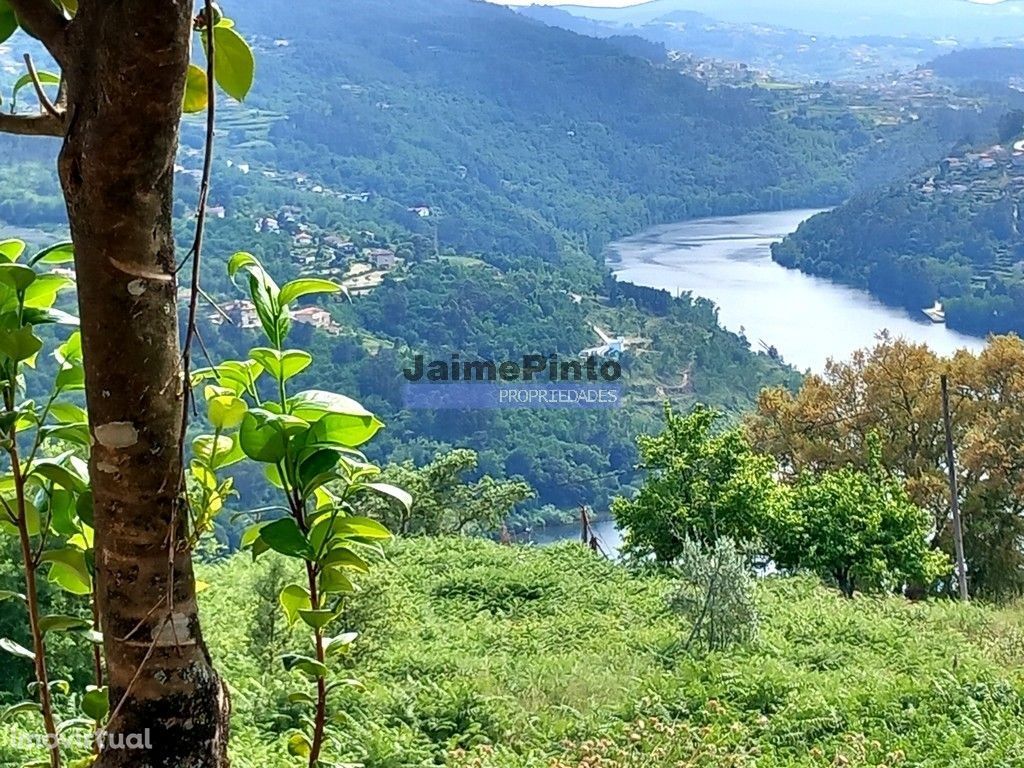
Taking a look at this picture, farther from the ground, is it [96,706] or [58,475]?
[58,475]

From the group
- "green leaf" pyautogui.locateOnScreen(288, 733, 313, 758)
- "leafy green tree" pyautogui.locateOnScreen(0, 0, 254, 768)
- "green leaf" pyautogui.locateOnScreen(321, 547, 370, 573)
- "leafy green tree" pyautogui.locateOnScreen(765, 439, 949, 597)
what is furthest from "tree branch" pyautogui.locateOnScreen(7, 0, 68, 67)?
"leafy green tree" pyautogui.locateOnScreen(765, 439, 949, 597)

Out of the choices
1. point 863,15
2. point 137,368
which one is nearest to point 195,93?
point 137,368

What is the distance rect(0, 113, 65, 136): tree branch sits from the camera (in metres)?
0.54

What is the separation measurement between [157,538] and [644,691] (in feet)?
10.5

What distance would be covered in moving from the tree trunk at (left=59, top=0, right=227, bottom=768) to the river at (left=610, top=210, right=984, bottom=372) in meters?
20.6

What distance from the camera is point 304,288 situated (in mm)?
616

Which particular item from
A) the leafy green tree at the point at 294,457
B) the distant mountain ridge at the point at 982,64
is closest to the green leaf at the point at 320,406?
the leafy green tree at the point at 294,457

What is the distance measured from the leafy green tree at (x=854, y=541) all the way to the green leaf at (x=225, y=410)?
336 inches

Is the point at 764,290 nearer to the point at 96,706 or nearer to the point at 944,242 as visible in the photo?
the point at 944,242

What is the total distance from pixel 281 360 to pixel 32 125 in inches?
7.7

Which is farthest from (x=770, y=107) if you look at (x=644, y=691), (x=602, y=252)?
(x=644, y=691)

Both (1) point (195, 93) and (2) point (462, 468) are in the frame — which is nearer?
(1) point (195, 93)

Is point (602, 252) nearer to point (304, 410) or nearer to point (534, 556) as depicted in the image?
point (534, 556)

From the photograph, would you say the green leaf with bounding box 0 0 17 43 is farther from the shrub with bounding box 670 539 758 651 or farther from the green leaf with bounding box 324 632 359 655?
the shrub with bounding box 670 539 758 651
